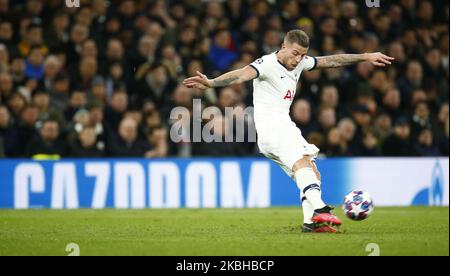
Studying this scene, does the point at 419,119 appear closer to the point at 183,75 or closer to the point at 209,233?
the point at 183,75

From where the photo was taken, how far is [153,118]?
15180 mm

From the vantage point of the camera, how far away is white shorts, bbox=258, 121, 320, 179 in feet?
32.5

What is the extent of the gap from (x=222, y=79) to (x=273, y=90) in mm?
873

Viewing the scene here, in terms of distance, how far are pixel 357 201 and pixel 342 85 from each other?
7.33 metres

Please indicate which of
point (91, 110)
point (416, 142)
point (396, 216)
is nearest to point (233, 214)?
point (396, 216)

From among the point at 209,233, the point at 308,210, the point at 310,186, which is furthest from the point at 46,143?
the point at 310,186

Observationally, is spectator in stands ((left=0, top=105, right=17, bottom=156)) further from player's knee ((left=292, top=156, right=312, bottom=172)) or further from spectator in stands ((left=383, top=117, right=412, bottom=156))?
player's knee ((left=292, top=156, right=312, bottom=172))

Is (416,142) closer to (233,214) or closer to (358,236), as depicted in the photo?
(233,214)

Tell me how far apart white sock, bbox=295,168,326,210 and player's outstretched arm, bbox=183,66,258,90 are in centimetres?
114

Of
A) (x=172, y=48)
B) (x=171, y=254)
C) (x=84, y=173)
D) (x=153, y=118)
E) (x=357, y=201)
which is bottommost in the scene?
(x=171, y=254)

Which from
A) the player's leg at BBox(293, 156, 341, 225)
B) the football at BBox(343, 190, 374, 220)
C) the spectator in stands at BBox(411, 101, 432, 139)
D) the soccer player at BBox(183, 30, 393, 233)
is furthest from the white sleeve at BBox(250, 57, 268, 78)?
the spectator in stands at BBox(411, 101, 432, 139)

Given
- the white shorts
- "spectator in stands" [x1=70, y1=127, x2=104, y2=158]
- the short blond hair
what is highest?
the short blond hair

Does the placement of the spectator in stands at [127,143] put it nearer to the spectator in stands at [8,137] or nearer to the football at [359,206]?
the spectator in stands at [8,137]

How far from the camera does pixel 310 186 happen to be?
9.70m
